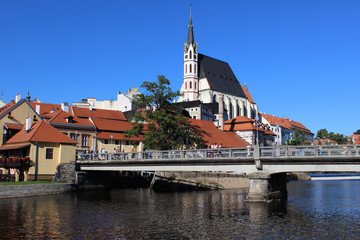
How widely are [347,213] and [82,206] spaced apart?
915 inches

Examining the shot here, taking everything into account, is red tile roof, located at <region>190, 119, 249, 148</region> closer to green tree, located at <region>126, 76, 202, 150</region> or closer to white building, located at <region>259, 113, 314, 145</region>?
green tree, located at <region>126, 76, 202, 150</region>

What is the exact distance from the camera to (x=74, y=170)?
52875mm

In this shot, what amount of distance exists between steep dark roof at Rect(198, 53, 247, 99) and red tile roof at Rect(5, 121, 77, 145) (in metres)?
102

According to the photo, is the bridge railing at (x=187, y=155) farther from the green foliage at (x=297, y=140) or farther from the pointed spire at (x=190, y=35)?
the pointed spire at (x=190, y=35)

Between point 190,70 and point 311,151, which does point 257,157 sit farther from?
point 190,70

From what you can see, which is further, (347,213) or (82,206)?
(82,206)

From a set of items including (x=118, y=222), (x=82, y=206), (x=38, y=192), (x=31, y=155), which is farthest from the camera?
(x=31, y=155)

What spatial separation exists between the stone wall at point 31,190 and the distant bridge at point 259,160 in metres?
6.42

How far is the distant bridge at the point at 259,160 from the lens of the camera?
32.2 m

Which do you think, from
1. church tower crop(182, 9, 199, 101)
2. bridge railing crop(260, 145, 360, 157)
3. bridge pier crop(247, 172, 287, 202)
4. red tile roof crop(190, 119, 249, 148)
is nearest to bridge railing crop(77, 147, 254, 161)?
bridge pier crop(247, 172, 287, 202)

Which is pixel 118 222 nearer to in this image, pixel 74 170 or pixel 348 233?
pixel 348 233

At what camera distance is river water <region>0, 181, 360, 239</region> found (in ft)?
76.9

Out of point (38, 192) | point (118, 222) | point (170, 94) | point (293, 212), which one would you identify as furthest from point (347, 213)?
point (170, 94)

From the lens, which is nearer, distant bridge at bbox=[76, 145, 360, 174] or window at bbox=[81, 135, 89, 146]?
distant bridge at bbox=[76, 145, 360, 174]
